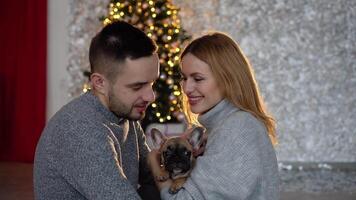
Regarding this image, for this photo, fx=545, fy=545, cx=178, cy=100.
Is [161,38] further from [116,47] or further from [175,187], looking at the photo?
[116,47]

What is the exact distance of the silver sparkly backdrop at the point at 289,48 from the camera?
674 cm

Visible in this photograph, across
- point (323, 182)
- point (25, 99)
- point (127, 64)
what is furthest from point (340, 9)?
point (127, 64)

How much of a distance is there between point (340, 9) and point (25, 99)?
4042 mm

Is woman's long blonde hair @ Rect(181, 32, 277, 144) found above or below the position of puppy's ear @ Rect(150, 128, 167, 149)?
above

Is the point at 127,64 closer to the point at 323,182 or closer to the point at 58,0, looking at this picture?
the point at 323,182

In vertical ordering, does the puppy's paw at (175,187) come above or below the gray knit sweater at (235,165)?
below

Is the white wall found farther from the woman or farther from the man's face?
the man's face

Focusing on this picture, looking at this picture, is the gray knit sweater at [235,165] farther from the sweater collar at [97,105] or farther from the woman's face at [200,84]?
the sweater collar at [97,105]

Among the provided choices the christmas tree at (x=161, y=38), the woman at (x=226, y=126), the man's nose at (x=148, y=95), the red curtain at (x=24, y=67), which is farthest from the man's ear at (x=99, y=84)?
the red curtain at (x=24, y=67)

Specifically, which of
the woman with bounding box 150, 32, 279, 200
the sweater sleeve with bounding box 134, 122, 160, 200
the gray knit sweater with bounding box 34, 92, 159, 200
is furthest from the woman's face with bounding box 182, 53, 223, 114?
the gray knit sweater with bounding box 34, 92, 159, 200

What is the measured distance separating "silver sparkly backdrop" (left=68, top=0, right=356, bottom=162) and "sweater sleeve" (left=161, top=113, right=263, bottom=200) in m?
4.95

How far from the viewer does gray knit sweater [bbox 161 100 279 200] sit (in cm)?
184

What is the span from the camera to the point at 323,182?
5.66 metres

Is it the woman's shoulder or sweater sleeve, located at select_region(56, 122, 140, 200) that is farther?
the woman's shoulder
